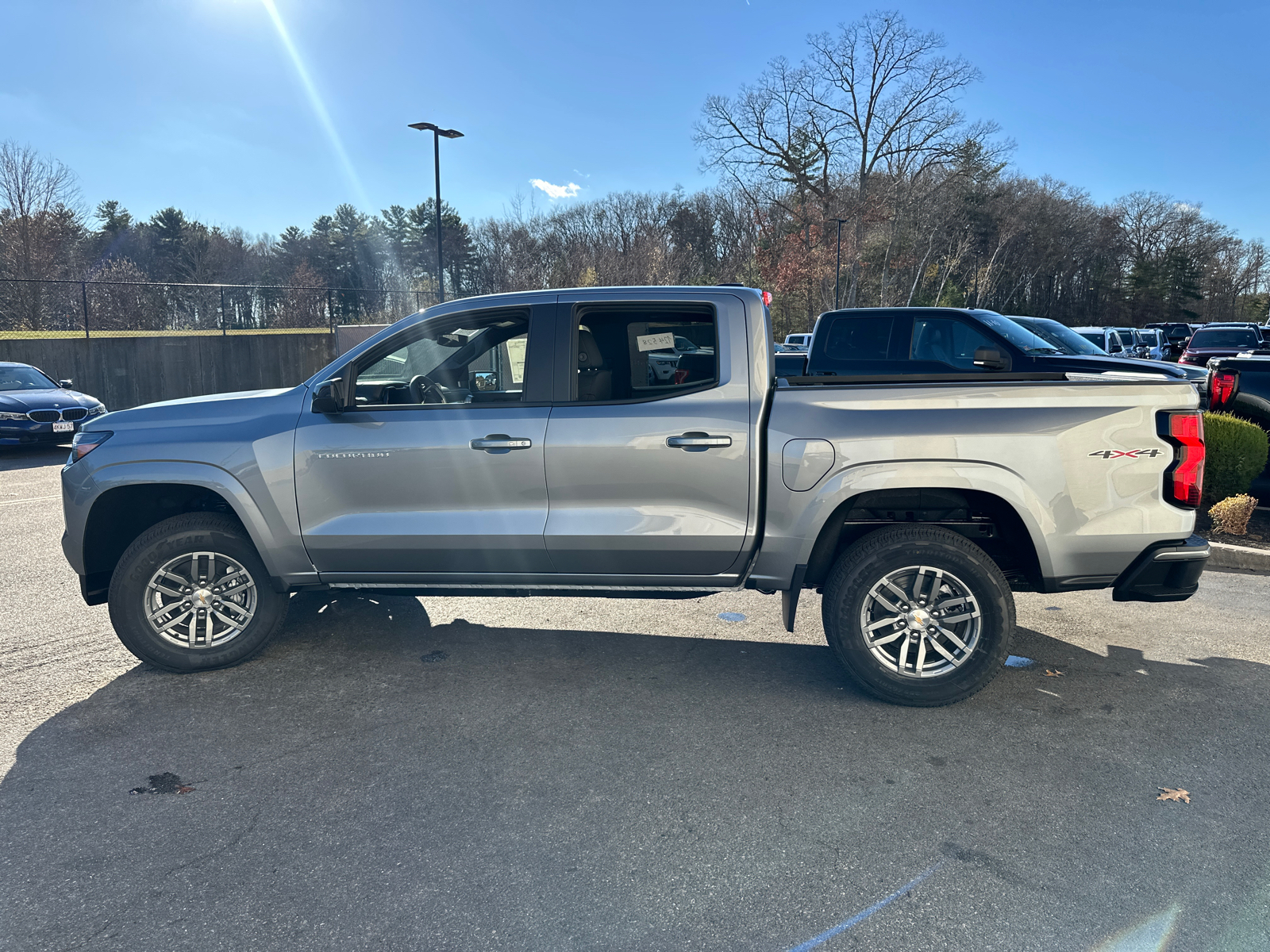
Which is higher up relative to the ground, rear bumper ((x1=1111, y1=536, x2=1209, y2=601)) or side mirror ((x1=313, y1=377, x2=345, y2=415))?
side mirror ((x1=313, y1=377, x2=345, y2=415))

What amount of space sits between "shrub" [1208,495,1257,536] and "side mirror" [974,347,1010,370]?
245 cm

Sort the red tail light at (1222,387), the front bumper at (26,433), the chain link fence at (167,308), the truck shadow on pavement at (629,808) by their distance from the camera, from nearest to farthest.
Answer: the truck shadow on pavement at (629,808) < the red tail light at (1222,387) < the front bumper at (26,433) < the chain link fence at (167,308)

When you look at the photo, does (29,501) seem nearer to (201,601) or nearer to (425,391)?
(201,601)

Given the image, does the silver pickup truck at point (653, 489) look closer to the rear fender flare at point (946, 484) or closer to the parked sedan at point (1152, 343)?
the rear fender flare at point (946, 484)

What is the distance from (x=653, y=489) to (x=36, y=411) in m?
12.5

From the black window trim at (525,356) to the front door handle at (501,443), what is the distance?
162 mm

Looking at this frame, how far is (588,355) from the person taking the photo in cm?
441

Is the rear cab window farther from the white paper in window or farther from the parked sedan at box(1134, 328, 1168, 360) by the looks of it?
the parked sedan at box(1134, 328, 1168, 360)

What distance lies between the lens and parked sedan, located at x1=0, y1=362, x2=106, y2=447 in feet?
41.1

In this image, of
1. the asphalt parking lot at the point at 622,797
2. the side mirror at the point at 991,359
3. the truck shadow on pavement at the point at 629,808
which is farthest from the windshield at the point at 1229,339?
the truck shadow on pavement at the point at 629,808

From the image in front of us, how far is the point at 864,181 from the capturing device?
1873 inches

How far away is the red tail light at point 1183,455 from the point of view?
3895mm

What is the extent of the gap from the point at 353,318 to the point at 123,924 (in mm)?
25838

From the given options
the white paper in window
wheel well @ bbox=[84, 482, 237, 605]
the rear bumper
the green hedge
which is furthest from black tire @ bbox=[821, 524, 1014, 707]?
the green hedge
